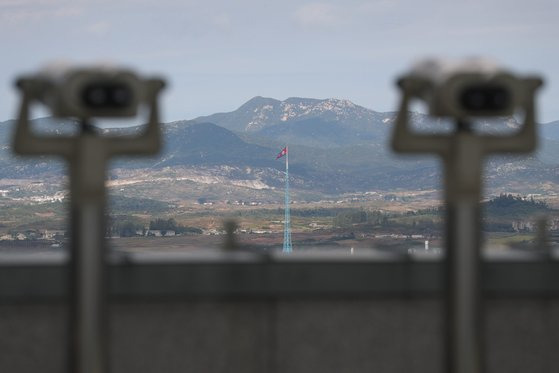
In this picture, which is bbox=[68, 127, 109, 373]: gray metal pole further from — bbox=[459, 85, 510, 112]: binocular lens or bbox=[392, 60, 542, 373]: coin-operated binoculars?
bbox=[459, 85, 510, 112]: binocular lens

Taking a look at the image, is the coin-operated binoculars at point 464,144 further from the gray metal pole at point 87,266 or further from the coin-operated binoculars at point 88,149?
the gray metal pole at point 87,266

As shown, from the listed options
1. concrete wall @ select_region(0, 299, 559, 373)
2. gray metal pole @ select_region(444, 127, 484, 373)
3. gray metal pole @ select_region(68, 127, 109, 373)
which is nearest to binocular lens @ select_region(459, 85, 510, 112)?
gray metal pole @ select_region(444, 127, 484, 373)

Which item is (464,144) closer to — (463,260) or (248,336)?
(463,260)

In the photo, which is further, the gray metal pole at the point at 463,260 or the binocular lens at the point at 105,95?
the gray metal pole at the point at 463,260

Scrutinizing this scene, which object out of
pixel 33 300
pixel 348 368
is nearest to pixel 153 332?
pixel 33 300

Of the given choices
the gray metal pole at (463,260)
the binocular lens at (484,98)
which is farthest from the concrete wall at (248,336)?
the binocular lens at (484,98)

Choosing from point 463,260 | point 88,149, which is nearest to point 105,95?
point 88,149
